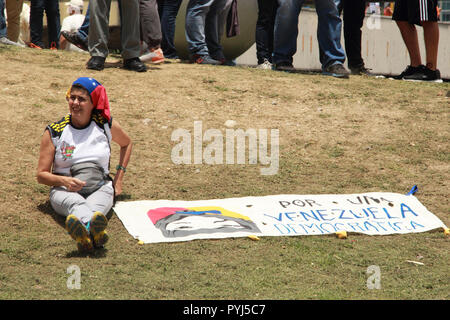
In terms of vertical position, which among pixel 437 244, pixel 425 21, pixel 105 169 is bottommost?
pixel 437 244

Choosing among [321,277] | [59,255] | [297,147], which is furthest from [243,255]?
[297,147]

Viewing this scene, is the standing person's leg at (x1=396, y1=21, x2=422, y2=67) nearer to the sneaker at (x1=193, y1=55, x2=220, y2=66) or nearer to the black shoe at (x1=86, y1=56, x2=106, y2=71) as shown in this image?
the sneaker at (x1=193, y1=55, x2=220, y2=66)

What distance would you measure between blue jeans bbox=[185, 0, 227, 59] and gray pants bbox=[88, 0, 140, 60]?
0.95m

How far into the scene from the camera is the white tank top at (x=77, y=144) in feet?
16.1

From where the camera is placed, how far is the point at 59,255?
4410 millimetres

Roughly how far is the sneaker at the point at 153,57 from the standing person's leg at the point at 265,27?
1431 mm

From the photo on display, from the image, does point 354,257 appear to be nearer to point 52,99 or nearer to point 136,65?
point 52,99

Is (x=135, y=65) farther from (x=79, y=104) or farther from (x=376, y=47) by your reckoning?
(x=376, y=47)

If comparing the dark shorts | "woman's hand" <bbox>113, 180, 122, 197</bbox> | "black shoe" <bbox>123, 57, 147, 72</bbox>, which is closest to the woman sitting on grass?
"woman's hand" <bbox>113, 180, 122, 197</bbox>

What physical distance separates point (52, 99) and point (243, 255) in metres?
3.28

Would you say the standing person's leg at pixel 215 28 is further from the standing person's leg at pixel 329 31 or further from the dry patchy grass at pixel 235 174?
the standing person's leg at pixel 329 31

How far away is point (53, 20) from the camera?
9.68 m

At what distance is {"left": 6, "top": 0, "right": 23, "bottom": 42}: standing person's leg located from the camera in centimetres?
943

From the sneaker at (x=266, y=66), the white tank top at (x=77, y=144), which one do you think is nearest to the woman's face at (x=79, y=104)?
the white tank top at (x=77, y=144)
